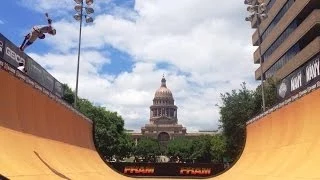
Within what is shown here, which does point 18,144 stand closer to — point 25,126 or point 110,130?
point 25,126

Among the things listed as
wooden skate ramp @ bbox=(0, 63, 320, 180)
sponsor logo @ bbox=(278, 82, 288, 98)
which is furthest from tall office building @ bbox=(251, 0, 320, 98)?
wooden skate ramp @ bbox=(0, 63, 320, 180)

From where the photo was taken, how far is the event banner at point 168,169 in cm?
3503

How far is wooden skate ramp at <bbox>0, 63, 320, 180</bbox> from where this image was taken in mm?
12097

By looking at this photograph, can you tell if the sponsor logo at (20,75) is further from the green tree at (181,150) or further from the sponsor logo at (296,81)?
the green tree at (181,150)

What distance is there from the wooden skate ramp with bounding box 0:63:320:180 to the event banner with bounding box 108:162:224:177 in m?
12.6

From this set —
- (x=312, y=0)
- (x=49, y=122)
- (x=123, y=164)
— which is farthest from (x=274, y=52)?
(x=49, y=122)

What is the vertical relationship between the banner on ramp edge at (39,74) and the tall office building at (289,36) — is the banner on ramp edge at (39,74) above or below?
below

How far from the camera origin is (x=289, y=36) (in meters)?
60.6

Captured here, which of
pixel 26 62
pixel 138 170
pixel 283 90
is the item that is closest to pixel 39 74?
pixel 26 62

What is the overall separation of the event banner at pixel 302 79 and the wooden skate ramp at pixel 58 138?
2.68ft

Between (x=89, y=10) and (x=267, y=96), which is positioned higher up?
(x=89, y=10)

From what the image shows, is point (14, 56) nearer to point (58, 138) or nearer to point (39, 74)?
point (39, 74)

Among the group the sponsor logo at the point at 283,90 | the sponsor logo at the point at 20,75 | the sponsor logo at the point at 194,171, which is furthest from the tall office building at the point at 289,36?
the sponsor logo at the point at 20,75

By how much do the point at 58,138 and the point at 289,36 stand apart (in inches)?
1928
